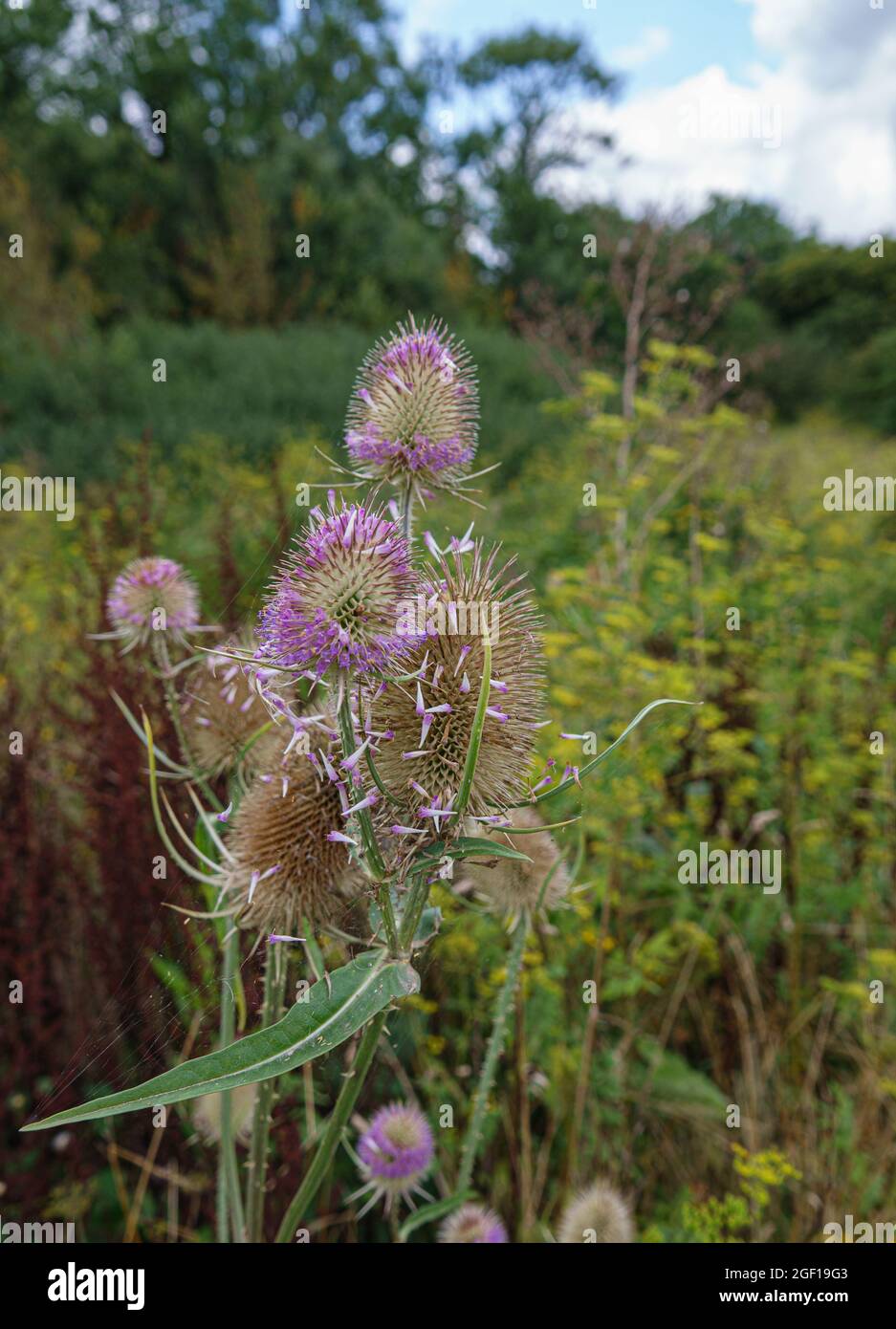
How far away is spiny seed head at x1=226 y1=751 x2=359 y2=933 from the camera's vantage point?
1.03 m

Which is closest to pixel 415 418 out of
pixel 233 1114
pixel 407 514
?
pixel 407 514

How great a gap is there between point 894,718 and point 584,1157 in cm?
267

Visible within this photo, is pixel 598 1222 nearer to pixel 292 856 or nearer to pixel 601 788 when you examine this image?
pixel 601 788

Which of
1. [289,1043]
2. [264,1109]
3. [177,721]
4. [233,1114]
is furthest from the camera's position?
[233,1114]

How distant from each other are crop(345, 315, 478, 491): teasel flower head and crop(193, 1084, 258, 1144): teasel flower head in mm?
1006

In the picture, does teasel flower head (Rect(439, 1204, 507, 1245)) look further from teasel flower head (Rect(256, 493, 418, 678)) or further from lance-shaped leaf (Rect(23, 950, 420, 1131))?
teasel flower head (Rect(256, 493, 418, 678))

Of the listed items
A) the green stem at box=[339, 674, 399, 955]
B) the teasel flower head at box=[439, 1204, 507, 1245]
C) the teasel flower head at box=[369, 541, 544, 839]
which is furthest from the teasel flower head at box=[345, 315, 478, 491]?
the teasel flower head at box=[439, 1204, 507, 1245]

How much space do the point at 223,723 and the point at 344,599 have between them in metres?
0.54

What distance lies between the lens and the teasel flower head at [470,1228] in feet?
5.69

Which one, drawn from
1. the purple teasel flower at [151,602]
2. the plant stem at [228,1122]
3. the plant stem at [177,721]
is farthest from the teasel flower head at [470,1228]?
the purple teasel flower at [151,602]

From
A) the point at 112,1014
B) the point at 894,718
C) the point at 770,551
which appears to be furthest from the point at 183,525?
the point at 112,1014

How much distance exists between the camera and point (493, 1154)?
Answer: 7.99 feet

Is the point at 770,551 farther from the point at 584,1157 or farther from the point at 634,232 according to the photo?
the point at 584,1157

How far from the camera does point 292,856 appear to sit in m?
1.04
